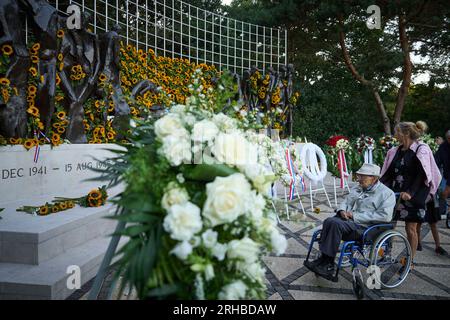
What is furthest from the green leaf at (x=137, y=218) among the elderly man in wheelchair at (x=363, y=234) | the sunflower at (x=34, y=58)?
the sunflower at (x=34, y=58)

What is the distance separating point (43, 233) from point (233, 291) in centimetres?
233

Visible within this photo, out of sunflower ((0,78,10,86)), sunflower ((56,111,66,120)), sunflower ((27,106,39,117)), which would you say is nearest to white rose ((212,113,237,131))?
sunflower ((0,78,10,86))

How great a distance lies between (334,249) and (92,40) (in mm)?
5244

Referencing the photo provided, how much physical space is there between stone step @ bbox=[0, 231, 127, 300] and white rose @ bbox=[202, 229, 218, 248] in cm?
200

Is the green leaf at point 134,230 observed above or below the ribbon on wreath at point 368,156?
below

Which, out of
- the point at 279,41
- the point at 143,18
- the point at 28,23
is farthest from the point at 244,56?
the point at 28,23

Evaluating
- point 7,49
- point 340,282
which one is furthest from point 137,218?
point 7,49

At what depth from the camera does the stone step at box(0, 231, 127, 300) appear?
8.80 ft

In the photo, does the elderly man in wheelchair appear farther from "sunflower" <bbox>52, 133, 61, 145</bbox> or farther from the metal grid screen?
the metal grid screen

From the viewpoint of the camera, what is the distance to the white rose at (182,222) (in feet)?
3.83

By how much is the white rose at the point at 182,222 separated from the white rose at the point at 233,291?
0.80ft

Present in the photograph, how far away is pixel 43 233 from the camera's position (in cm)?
301

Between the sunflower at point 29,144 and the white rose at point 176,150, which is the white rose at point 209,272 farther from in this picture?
the sunflower at point 29,144
